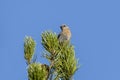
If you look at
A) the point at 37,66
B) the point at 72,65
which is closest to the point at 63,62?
the point at 72,65

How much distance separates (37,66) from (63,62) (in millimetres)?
421

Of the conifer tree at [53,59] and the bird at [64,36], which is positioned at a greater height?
the bird at [64,36]

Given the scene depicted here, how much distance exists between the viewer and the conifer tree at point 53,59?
407 centimetres

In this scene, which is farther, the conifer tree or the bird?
the bird

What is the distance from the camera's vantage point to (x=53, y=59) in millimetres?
4309

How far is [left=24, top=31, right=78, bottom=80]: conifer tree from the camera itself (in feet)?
13.3

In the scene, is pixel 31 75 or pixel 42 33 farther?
pixel 42 33

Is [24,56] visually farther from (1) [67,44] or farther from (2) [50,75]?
(1) [67,44]

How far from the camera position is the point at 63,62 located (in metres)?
4.33

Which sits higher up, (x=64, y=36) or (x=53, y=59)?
(x=64, y=36)

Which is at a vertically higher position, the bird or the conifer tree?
the bird

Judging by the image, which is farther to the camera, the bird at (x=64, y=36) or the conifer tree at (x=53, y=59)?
the bird at (x=64, y=36)

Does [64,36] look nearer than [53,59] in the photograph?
No

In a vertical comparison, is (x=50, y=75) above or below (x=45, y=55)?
below
